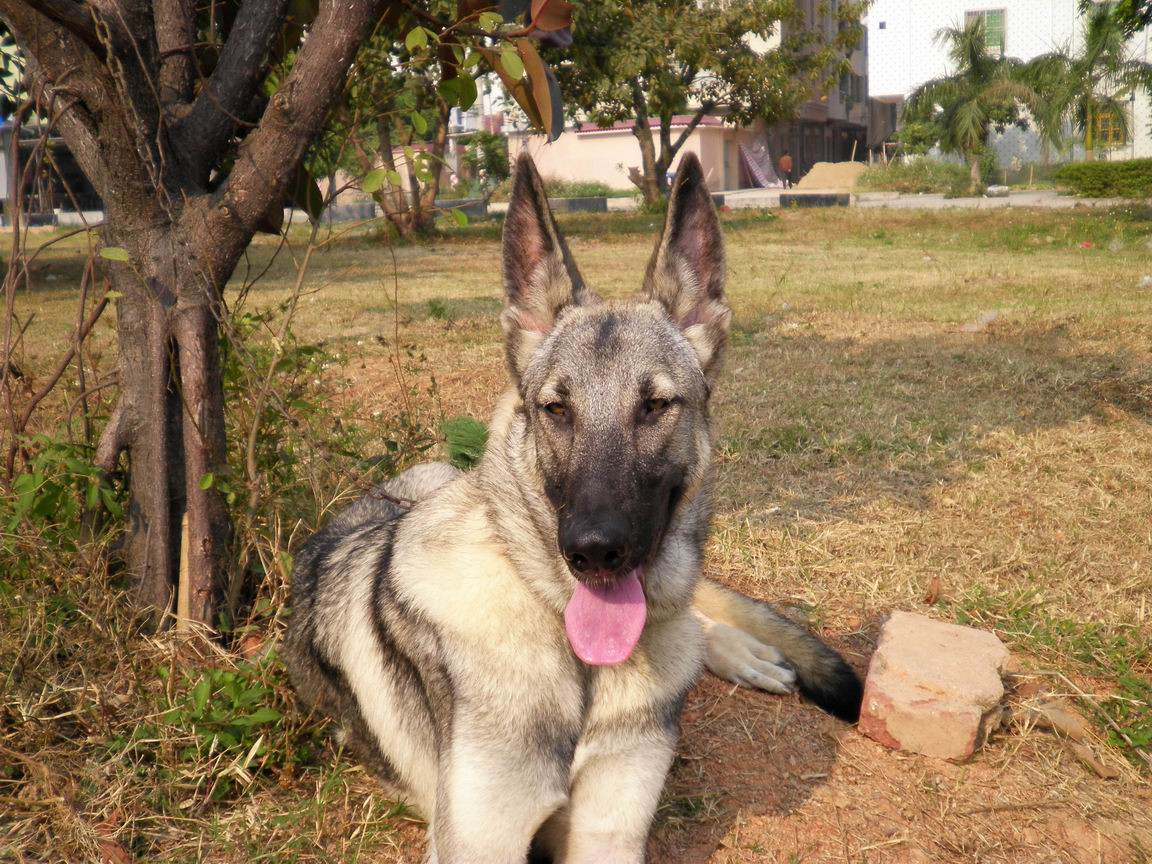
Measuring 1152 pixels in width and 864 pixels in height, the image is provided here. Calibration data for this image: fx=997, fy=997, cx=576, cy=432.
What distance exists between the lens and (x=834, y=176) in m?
43.2

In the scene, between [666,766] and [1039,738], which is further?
[1039,738]

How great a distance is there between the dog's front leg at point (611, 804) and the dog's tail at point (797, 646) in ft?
3.50

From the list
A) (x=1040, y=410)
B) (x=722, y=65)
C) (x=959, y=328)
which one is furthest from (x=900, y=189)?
(x=1040, y=410)

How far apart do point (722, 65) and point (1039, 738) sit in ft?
74.1

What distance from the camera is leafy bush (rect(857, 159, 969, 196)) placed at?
1373 inches

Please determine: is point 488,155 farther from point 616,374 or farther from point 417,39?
point 616,374

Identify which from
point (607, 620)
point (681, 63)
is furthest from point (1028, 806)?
point (681, 63)

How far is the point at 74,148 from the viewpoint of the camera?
323 centimetres

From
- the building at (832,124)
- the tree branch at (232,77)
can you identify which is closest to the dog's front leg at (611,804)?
the tree branch at (232,77)

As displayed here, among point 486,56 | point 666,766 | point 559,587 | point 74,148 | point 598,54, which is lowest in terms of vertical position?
point 666,766

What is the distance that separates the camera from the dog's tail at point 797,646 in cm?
353

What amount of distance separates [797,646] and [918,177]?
35.9m

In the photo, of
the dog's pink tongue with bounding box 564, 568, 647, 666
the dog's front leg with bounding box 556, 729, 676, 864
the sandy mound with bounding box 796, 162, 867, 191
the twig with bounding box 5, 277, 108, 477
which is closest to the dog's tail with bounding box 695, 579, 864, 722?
the dog's front leg with bounding box 556, 729, 676, 864

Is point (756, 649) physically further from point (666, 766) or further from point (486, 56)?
point (486, 56)
